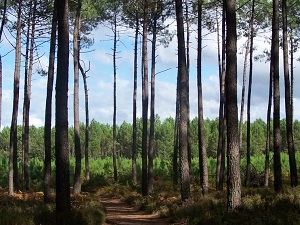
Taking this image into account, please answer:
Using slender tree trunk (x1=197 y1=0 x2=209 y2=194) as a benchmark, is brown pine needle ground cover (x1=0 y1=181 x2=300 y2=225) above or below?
below

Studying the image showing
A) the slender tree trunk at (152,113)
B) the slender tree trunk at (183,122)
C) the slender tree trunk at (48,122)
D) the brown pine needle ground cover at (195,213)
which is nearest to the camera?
the brown pine needle ground cover at (195,213)

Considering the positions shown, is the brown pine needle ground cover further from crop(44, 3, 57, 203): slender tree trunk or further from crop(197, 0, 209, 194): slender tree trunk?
crop(44, 3, 57, 203): slender tree trunk

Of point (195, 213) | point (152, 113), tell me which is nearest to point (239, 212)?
point (195, 213)

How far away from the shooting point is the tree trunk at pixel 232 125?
9281mm

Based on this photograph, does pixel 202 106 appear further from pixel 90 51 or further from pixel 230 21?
pixel 90 51

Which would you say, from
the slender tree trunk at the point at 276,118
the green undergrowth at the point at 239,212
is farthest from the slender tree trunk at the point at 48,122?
the slender tree trunk at the point at 276,118

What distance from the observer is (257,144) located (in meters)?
79.2

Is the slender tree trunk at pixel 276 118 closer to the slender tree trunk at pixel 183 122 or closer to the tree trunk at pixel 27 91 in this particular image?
the slender tree trunk at pixel 183 122

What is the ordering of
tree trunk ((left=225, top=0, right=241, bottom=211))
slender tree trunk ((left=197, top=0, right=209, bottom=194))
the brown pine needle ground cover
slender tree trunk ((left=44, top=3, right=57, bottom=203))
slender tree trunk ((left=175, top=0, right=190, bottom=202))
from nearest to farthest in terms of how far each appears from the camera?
1. the brown pine needle ground cover
2. tree trunk ((left=225, top=0, right=241, bottom=211))
3. slender tree trunk ((left=175, top=0, right=190, bottom=202))
4. slender tree trunk ((left=44, top=3, right=57, bottom=203))
5. slender tree trunk ((left=197, top=0, right=209, bottom=194))

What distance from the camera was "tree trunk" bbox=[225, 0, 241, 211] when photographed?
928 centimetres

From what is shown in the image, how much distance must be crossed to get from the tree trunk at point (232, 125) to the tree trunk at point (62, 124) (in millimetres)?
3954

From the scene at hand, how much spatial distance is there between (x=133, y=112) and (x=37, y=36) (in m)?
8.20

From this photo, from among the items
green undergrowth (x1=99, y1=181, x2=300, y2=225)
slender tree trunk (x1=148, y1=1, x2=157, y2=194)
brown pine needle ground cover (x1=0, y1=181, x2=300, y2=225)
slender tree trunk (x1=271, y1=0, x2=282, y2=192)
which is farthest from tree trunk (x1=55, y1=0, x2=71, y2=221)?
slender tree trunk (x1=148, y1=1, x2=157, y2=194)

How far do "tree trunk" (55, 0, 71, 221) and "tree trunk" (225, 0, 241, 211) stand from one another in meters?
3.95
